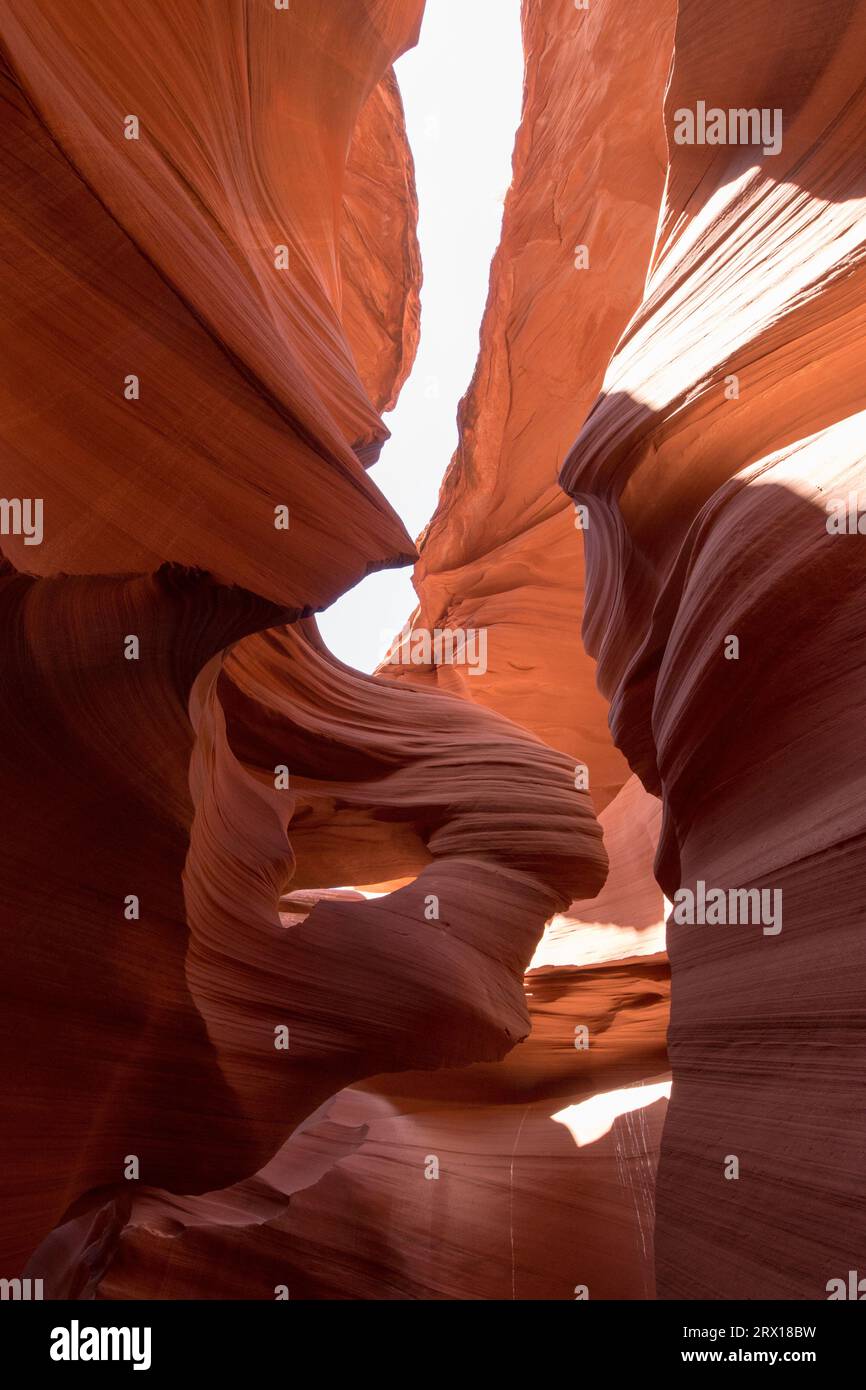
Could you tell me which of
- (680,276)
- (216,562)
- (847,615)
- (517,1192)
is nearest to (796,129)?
(680,276)

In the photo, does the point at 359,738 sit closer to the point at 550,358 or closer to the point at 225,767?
the point at 225,767

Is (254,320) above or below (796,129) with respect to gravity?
below

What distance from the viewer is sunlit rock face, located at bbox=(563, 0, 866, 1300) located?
6.36 ft

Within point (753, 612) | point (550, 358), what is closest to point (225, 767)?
point (753, 612)

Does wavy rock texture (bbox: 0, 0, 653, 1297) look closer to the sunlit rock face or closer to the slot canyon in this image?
the slot canyon

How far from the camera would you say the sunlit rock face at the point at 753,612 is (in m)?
1.94

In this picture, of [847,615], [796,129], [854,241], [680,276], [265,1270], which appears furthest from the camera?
[265,1270]

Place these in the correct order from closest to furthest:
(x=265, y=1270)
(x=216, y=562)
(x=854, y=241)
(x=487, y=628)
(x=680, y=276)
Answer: (x=854, y=241)
(x=216, y=562)
(x=680, y=276)
(x=265, y=1270)
(x=487, y=628)

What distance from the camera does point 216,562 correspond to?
279 centimetres

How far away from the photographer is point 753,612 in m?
2.41

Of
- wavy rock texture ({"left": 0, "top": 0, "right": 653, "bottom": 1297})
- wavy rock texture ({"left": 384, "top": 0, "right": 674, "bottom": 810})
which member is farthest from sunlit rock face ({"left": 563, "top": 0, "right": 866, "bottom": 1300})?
wavy rock texture ({"left": 384, "top": 0, "right": 674, "bottom": 810})

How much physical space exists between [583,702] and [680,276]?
5416mm
